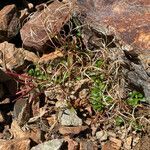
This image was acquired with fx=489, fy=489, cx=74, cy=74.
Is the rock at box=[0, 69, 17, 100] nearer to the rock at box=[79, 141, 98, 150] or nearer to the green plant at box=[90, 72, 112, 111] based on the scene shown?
the green plant at box=[90, 72, 112, 111]

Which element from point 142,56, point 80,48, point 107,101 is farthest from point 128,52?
point 80,48

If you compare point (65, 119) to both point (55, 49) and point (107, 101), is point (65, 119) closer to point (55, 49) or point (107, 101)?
point (107, 101)

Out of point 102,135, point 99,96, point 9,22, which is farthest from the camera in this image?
point 9,22

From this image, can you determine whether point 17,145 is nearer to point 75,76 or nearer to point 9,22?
point 75,76

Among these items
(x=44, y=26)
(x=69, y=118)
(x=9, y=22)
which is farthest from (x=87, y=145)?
(x=9, y=22)

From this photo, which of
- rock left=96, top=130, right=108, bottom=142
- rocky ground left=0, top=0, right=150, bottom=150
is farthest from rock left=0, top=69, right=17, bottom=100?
rock left=96, top=130, right=108, bottom=142

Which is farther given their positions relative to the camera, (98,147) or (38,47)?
(38,47)

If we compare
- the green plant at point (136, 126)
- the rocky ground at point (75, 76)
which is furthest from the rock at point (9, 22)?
the green plant at point (136, 126)
